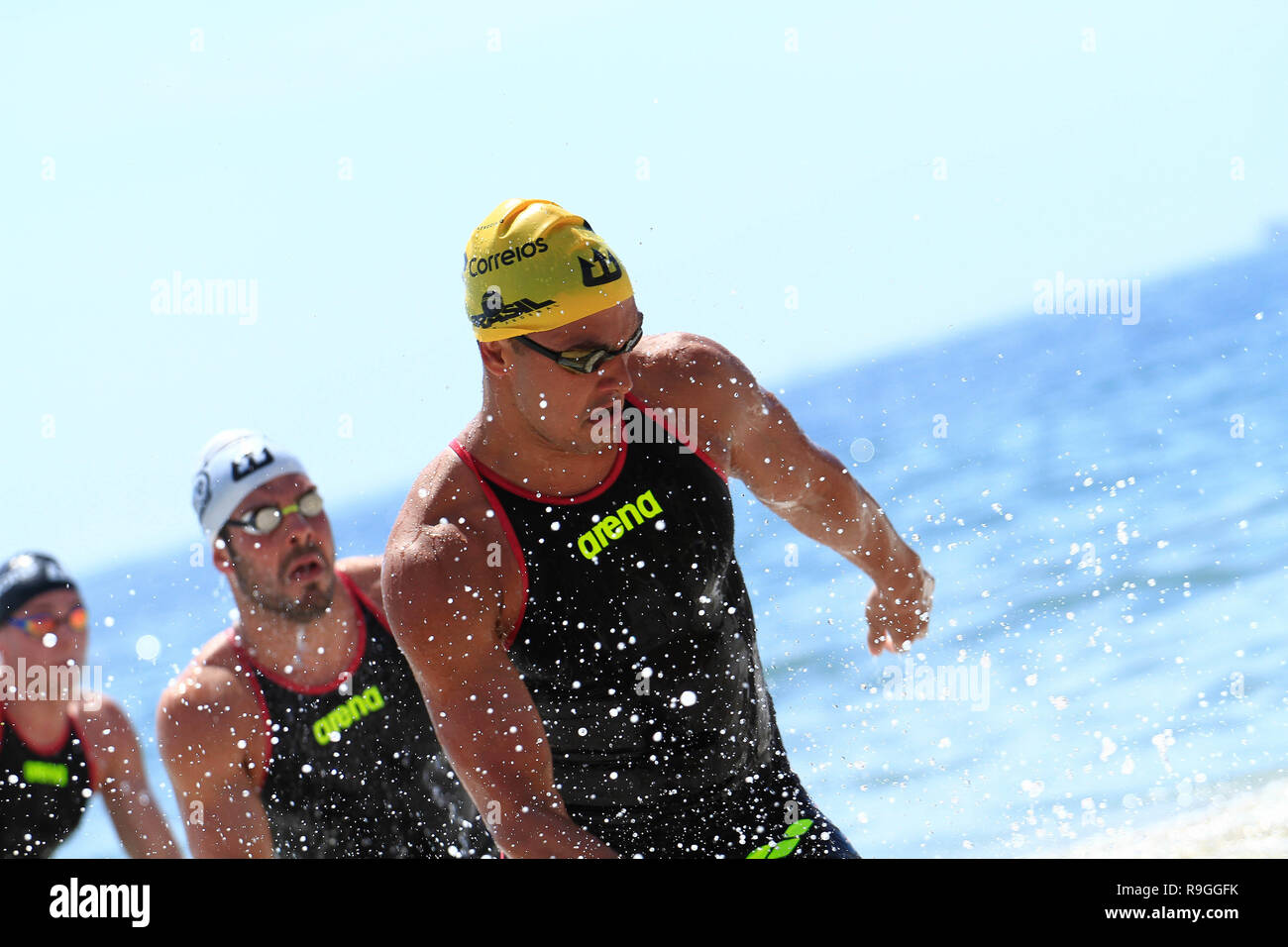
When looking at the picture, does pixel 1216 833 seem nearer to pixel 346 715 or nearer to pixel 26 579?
pixel 346 715

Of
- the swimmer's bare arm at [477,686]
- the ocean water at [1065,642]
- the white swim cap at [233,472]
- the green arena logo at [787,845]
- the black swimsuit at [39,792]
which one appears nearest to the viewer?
the swimmer's bare arm at [477,686]

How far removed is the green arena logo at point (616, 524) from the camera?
11.1 ft

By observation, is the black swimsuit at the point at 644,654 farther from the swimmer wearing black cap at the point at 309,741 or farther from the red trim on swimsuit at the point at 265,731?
the red trim on swimsuit at the point at 265,731

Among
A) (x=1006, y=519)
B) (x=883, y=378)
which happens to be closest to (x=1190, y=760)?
(x=1006, y=519)

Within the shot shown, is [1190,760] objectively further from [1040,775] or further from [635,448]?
[635,448]

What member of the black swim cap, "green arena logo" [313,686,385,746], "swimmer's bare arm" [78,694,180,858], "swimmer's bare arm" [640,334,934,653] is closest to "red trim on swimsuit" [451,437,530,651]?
"swimmer's bare arm" [640,334,934,653]

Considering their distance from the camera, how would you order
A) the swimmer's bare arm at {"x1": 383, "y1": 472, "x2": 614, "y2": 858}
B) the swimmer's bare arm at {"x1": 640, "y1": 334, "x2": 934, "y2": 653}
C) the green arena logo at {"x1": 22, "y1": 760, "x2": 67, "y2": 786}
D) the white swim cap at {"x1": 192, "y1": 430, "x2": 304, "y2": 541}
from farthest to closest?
the green arena logo at {"x1": 22, "y1": 760, "x2": 67, "y2": 786} → the white swim cap at {"x1": 192, "y1": 430, "x2": 304, "y2": 541} → the swimmer's bare arm at {"x1": 640, "y1": 334, "x2": 934, "y2": 653} → the swimmer's bare arm at {"x1": 383, "y1": 472, "x2": 614, "y2": 858}

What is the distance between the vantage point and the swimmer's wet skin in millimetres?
3152

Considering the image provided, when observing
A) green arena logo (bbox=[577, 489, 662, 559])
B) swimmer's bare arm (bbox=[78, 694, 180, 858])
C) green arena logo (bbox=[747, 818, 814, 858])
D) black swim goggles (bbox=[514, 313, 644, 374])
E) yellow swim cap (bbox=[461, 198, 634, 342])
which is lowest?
swimmer's bare arm (bbox=[78, 694, 180, 858])

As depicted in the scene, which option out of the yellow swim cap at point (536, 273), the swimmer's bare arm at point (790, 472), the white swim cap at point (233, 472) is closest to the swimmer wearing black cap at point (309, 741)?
the white swim cap at point (233, 472)

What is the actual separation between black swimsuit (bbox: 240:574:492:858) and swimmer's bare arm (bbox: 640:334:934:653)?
1.51 meters

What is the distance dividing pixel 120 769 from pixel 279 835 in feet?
4.98

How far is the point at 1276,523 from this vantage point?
462 inches

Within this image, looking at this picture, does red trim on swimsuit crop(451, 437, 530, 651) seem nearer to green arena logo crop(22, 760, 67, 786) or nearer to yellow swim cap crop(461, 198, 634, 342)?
yellow swim cap crop(461, 198, 634, 342)
